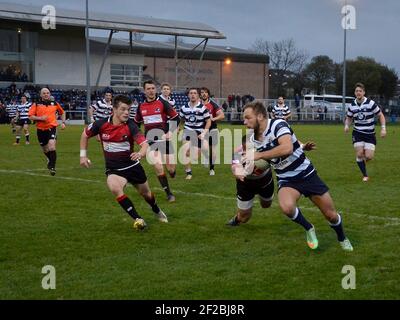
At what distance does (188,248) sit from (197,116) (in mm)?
8331

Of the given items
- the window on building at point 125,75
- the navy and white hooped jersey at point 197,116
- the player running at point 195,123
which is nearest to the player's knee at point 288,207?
the player running at point 195,123

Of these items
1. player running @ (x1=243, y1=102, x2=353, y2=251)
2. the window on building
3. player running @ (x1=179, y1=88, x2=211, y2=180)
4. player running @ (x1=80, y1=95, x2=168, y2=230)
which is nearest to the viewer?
player running @ (x1=243, y1=102, x2=353, y2=251)

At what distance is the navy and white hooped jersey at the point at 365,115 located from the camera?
47.6 ft

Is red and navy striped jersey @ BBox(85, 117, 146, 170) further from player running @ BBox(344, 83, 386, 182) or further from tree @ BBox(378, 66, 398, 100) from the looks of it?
tree @ BBox(378, 66, 398, 100)

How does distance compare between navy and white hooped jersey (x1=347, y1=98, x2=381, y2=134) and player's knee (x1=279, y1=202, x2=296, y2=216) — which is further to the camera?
navy and white hooped jersey (x1=347, y1=98, x2=381, y2=134)

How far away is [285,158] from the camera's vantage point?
743 cm

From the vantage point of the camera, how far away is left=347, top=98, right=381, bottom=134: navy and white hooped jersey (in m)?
14.5

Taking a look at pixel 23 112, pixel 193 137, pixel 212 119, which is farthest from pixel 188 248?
pixel 23 112

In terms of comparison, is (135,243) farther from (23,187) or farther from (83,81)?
(83,81)

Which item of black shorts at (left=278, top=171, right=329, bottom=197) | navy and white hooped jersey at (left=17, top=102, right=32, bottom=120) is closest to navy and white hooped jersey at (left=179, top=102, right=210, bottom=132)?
black shorts at (left=278, top=171, right=329, bottom=197)

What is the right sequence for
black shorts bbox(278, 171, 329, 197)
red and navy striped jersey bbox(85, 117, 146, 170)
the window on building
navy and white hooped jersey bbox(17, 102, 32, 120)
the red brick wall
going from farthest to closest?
the red brick wall < the window on building < navy and white hooped jersey bbox(17, 102, 32, 120) < red and navy striped jersey bbox(85, 117, 146, 170) < black shorts bbox(278, 171, 329, 197)

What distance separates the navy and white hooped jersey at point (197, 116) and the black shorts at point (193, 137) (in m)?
0.10

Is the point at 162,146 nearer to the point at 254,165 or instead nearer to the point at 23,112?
the point at 254,165

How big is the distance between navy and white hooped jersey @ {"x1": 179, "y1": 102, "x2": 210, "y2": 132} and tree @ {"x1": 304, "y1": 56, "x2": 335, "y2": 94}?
76334mm
